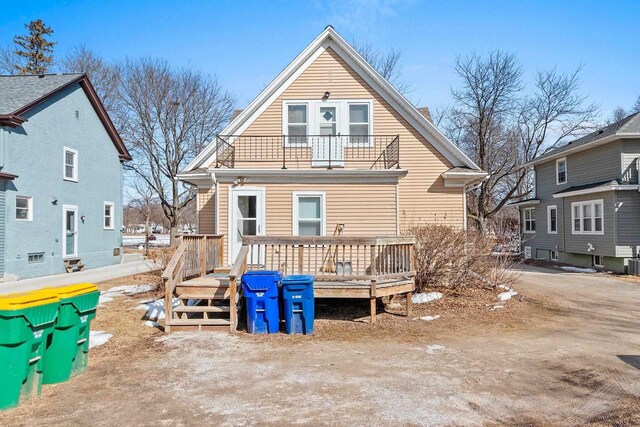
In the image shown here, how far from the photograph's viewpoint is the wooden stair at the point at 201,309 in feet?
23.4

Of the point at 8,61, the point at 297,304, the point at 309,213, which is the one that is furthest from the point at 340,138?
the point at 8,61

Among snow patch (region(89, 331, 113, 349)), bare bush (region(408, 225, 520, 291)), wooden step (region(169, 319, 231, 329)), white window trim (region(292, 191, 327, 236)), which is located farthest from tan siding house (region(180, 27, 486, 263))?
snow patch (region(89, 331, 113, 349))

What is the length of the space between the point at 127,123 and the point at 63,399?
88.8 feet

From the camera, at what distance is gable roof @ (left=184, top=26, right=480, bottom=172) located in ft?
40.7

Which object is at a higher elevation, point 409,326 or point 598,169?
point 598,169

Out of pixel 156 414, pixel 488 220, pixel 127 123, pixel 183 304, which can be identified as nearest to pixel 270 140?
pixel 183 304

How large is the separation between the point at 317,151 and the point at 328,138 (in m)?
0.53

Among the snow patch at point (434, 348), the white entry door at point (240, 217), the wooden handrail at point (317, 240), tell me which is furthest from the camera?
the white entry door at point (240, 217)

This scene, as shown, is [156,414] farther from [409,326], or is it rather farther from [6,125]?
[6,125]

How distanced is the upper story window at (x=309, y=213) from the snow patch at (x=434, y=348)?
541 centimetres

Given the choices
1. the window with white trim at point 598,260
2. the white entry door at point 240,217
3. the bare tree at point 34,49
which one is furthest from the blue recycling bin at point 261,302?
the bare tree at point 34,49

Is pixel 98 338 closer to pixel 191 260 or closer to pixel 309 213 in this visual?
pixel 191 260

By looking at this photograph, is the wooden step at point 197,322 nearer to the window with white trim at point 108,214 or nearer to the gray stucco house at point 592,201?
the window with white trim at point 108,214

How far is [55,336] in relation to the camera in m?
4.64
